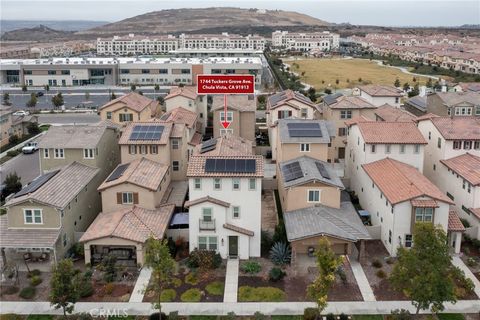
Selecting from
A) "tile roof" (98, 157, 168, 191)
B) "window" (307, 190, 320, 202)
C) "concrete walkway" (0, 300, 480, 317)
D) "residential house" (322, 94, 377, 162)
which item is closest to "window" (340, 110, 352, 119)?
"residential house" (322, 94, 377, 162)

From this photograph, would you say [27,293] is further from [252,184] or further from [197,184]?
[252,184]

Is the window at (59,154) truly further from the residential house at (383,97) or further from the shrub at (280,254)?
the residential house at (383,97)

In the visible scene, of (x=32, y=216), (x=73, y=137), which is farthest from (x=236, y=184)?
(x=73, y=137)

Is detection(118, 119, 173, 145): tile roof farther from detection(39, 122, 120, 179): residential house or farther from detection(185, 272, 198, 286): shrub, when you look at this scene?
detection(185, 272, 198, 286): shrub

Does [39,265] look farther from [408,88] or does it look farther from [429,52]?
[429,52]

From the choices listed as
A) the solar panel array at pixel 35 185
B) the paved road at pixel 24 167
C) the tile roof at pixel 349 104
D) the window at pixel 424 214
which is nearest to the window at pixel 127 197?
the solar panel array at pixel 35 185

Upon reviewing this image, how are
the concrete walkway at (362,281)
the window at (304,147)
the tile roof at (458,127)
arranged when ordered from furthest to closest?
the tile roof at (458,127)
the window at (304,147)
the concrete walkway at (362,281)
